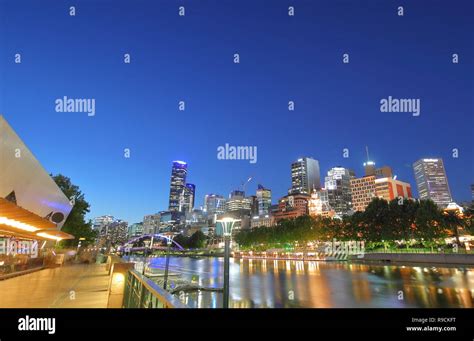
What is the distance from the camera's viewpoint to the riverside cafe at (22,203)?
15.1 meters

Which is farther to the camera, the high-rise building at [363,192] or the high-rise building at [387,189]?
the high-rise building at [363,192]

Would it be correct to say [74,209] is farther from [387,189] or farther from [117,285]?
[387,189]

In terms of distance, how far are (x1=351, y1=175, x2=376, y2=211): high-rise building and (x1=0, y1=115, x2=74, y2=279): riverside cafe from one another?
15724 cm

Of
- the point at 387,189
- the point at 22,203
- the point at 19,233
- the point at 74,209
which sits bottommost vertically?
the point at 19,233

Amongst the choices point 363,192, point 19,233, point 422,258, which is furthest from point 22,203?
point 363,192

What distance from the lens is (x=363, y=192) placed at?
167 metres

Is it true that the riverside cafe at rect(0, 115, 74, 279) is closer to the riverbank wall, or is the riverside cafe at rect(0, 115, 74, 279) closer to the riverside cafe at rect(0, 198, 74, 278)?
the riverside cafe at rect(0, 198, 74, 278)

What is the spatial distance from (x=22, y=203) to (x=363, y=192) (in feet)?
546

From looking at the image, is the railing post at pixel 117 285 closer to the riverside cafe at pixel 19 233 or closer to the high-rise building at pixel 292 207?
the riverside cafe at pixel 19 233

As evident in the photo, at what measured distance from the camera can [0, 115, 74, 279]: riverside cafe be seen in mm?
15109

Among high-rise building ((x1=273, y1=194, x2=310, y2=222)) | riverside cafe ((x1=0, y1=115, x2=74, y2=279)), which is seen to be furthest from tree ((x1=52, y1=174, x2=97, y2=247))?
high-rise building ((x1=273, y1=194, x2=310, y2=222))

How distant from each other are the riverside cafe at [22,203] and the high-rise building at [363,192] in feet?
516

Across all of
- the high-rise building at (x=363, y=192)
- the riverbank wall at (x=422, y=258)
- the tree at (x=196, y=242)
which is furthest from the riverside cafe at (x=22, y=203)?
the high-rise building at (x=363, y=192)
